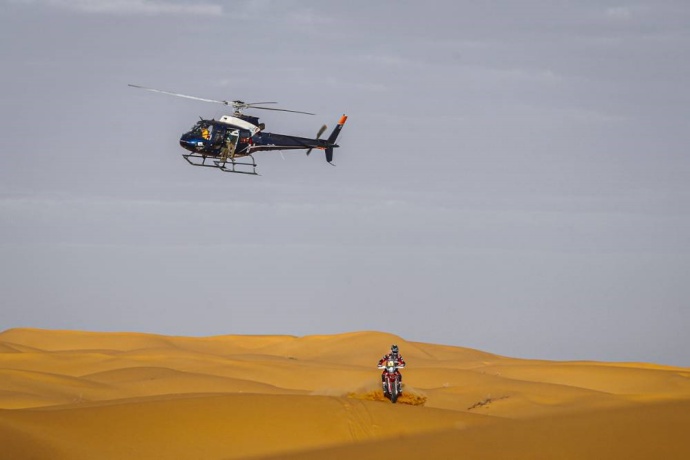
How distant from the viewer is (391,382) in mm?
27453

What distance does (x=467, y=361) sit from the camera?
6059cm

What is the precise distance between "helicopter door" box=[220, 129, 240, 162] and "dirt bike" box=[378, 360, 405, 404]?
10.3 m

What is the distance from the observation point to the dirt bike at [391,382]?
89.6 feet

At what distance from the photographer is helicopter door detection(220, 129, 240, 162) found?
3516 cm

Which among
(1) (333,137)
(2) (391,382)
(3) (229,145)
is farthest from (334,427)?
(1) (333,137)

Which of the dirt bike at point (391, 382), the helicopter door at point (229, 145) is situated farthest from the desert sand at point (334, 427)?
the helicopter door at point (229, 145)

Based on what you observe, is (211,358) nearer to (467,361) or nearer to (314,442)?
(467,361)

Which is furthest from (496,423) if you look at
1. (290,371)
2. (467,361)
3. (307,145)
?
(467,361)

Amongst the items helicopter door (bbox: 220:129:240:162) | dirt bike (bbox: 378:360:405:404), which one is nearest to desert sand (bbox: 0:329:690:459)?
dirt bike (bbox: 378:360:405:404)

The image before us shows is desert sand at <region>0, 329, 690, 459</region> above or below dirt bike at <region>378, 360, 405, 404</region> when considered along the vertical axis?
below

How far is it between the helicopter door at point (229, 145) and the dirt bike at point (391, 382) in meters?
10.3

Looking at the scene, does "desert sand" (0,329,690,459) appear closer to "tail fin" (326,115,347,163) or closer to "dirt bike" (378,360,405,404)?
"dirt bike" (378,360,405,404)

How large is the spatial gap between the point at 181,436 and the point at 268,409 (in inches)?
77.8

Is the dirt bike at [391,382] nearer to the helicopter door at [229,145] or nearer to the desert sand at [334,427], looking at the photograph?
the desert sand at [334,427]
